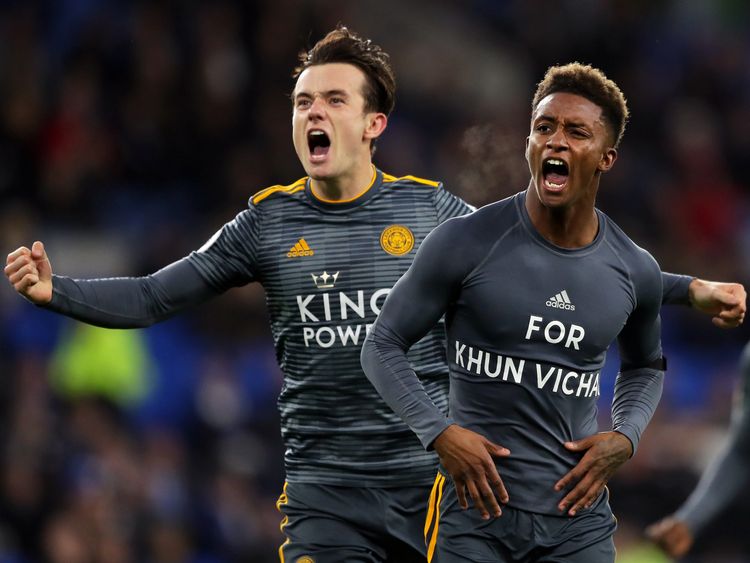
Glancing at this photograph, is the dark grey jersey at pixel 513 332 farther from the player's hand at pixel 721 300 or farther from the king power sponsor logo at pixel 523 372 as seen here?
the player's hand at pixel 721 300

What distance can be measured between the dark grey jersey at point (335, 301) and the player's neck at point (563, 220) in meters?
0.91

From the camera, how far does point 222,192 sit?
11438 mm

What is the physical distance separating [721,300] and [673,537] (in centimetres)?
141

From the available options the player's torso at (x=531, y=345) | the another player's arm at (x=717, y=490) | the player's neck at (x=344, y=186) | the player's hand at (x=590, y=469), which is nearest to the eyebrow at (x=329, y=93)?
the player's neck at (x=344, y=186)

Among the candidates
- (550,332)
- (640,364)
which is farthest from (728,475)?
(550,332)

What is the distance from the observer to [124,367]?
10.1 metres

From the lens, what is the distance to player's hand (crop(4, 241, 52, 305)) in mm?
4828

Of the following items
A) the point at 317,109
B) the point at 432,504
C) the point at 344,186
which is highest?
the point at 317,109

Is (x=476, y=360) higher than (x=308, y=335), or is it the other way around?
(x=308, y=335)

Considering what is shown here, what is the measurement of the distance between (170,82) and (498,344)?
818cm

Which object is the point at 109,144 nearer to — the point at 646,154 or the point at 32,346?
the point at 32,346

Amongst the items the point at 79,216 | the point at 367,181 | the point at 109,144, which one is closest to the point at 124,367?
the point at 79,216

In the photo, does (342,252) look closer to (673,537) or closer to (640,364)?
(640,364)

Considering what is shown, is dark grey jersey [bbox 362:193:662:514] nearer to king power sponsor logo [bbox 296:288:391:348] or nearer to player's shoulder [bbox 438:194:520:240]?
player's shoulder [bbox 438:194:520:240]
